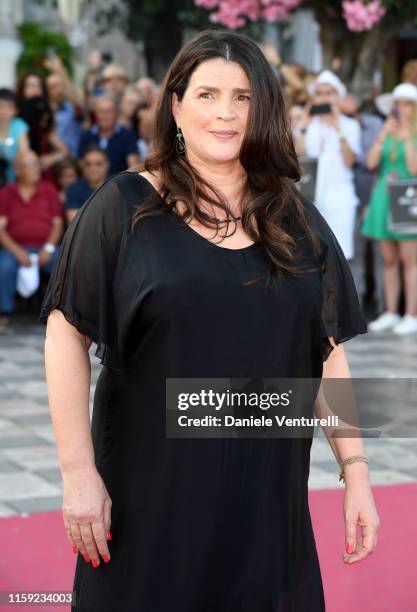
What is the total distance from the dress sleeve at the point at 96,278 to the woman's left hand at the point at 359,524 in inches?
23.9

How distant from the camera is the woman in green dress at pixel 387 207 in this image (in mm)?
9992

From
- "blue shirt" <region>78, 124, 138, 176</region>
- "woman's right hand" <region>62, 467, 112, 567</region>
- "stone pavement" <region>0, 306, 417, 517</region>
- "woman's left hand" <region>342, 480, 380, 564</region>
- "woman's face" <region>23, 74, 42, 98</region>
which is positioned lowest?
"stone pavement" <region>0, 306, 417, 517</region>

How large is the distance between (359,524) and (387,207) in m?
7.63

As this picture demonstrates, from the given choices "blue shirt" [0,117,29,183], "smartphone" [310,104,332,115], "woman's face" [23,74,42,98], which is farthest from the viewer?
"woman's face" [23,74,42,98]

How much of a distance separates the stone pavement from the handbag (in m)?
0.96

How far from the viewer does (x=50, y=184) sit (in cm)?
1052

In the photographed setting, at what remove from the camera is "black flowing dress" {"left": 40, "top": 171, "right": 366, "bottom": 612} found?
2633 millimetres

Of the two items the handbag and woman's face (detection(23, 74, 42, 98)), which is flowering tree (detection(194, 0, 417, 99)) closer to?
woman's face (detection(23, 74, 42, 98))

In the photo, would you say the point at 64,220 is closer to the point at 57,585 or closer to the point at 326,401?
the point at 57,585

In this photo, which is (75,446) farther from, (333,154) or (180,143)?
(333,154)

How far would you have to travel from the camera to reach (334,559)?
477 centimetres

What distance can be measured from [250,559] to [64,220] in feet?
26.7

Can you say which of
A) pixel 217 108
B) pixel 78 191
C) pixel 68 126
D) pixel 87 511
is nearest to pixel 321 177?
pixel 78 191

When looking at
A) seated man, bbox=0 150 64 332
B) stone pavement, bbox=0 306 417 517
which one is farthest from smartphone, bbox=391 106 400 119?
seated man, bbox=0 150 64 332
